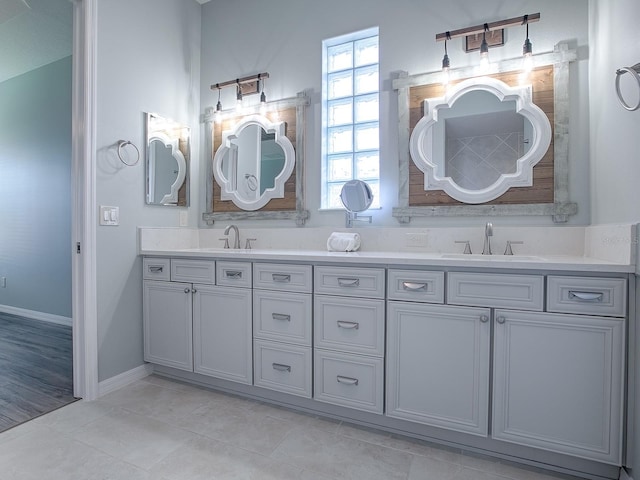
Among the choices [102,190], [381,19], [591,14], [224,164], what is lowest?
[102,190]

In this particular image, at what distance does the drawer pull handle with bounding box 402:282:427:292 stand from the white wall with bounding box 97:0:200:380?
6.20ft

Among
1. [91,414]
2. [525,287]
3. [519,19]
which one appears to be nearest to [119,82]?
[91,414]

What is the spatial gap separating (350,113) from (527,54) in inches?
43.8

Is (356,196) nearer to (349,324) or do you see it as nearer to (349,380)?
(349,324)

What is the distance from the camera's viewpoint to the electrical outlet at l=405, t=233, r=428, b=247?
2225mm

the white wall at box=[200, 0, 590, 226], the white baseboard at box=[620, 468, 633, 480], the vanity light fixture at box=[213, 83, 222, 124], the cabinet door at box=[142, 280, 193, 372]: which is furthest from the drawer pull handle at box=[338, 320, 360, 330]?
the vanity light fixture at box=[213, 83, 222, 124]

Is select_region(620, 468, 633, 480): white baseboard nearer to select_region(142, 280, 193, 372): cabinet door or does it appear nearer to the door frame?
select_region(142, 280, 193, 372): cabinet door

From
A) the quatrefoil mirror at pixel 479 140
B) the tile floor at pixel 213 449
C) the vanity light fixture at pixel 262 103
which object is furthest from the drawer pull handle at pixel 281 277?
the vanity light fixture at pixel 262 103

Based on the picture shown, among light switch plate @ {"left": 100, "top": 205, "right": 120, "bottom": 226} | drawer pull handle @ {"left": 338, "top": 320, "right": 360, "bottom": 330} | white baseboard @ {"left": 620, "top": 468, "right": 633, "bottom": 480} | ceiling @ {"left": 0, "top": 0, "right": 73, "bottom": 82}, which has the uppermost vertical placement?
ceiling @ {"left": 0, "top": 0, "right": 73, "bottom": 82}

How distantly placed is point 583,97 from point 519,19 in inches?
22.0

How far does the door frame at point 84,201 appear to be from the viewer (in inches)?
84.5

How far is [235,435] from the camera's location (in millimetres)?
1772

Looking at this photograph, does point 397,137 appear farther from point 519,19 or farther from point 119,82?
point 119,82

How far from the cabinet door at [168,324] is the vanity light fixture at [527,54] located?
2.44m
